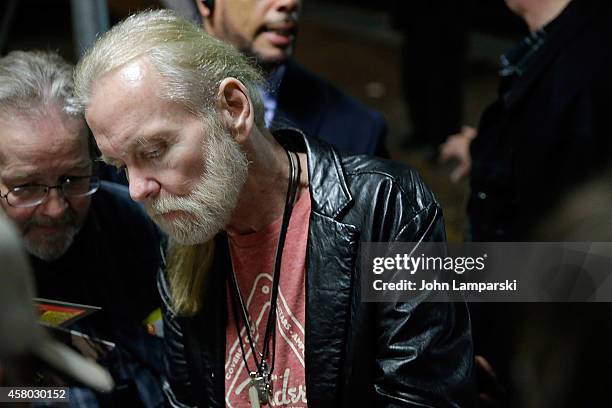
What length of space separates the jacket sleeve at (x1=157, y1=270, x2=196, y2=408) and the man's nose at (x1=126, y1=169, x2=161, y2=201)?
0.91 ft

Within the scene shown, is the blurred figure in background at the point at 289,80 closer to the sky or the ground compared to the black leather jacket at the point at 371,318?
closer to the sky

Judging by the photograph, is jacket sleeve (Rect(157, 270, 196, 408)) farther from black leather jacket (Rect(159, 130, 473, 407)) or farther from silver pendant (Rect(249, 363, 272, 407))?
black leather jacket (Rect(159, 130, 473, 407))

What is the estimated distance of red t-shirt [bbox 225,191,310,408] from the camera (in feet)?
4.64

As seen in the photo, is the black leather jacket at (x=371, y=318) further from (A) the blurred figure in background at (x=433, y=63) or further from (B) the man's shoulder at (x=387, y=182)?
(A) the blurred figure in background at (x=433, y=63)

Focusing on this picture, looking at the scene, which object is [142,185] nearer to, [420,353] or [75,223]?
[75,223]

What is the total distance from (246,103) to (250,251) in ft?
0.89

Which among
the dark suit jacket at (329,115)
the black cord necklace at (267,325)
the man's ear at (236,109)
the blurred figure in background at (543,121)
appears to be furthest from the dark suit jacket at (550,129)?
the man's ear at (236,109)

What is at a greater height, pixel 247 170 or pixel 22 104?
pixel 22 104

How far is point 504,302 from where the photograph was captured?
5.06ft

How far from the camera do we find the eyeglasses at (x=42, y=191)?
1513 mm

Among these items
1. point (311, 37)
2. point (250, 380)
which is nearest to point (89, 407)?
point (250, 380)

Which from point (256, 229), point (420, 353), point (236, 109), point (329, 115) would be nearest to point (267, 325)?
point (256, 229)

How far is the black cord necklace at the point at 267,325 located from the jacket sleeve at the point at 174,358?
5.3 inches

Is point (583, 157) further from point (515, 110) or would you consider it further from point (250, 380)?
point (250, 380)
